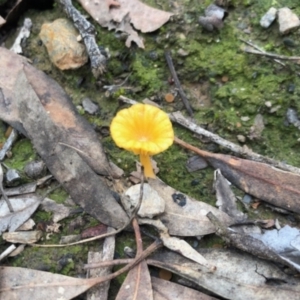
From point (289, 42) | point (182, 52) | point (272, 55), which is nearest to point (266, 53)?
point (272, 55)

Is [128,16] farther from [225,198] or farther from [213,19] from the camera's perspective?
[225,198]

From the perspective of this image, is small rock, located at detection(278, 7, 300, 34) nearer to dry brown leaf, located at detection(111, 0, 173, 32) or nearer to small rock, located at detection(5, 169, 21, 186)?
dry brown leaf, located at detection(111, 0, 173, 32)

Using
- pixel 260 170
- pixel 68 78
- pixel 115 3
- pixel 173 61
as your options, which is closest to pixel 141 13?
pixel 115 3

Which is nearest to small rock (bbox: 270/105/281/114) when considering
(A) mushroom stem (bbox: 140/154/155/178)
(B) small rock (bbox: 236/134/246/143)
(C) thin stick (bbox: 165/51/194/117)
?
(B) small rock (bbox: 236/134/246/143)

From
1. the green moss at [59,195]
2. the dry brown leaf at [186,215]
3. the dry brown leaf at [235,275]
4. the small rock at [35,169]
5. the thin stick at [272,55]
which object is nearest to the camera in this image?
the dry brown leaf at [235,275]

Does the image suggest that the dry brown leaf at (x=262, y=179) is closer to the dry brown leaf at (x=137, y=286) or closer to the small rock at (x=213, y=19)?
the dry brown leaf at (x=137, y=286)

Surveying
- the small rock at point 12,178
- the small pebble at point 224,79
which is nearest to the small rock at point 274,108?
the small pebble at point 224,79
